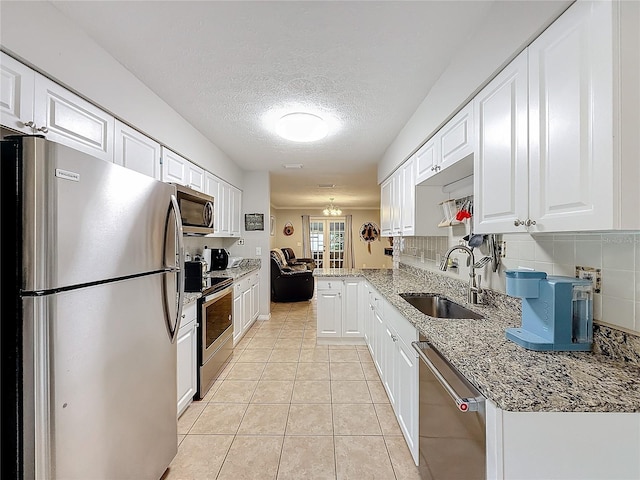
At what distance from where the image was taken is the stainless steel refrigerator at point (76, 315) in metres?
0.96

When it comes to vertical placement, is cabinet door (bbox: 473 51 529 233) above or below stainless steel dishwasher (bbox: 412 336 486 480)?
above

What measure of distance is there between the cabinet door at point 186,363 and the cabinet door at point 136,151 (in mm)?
1190

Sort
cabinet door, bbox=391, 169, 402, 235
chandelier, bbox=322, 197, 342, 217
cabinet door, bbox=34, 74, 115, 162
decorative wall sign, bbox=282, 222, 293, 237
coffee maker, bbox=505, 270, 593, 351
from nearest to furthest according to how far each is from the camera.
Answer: coffee maker, bbox=505, 270, 593, 351 → cabinet door, bbox=34, 74, 115, 162 → cabinet door, bbox=391, 169, 402, 235 → chandelier, bbox=322, 197, 342, 217 → decorative wall sign, bbox=282, 222, 293, 237

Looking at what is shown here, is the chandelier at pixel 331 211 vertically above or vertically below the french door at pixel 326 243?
above

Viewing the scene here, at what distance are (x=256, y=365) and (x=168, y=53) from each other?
9.13ft

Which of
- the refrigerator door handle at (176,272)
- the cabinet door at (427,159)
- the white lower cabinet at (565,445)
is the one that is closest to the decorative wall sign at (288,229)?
the cabinet door at (427,159)

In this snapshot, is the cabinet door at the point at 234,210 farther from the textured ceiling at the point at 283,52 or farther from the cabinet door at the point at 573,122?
the cabinet door at the point at 573,122

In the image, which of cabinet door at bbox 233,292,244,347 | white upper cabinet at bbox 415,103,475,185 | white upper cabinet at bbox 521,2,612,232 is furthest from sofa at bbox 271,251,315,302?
white upper cabinet at bbox 521,2,612,232

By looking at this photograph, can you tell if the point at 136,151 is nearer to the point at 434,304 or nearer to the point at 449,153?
the point at 449,153

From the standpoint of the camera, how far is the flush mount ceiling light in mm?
2447

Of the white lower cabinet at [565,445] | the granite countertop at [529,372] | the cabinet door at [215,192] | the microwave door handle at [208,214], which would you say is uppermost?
the cabinet door at [215,192]

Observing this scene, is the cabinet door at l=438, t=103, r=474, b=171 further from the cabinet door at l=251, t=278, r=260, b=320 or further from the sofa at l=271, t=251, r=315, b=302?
the sofa at l=271, t=251, r=315, b=302

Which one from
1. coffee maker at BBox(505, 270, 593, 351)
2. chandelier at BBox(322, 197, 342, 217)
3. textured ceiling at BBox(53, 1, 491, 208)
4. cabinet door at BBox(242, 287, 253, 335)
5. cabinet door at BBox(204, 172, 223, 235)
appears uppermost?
textured ceiling at BBox(53, 1, 491, 208)

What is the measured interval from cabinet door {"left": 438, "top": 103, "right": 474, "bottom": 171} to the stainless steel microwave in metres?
2.01
